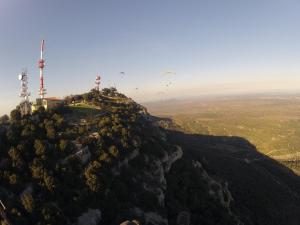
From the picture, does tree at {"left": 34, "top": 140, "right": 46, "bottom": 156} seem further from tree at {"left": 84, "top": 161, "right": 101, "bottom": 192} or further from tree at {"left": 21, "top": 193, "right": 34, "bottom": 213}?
tree at {"left": 21, "top": 193, "right": 34, "bottom": 213}

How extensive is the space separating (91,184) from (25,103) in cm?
6364

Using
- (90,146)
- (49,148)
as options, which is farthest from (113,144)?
(49,148)

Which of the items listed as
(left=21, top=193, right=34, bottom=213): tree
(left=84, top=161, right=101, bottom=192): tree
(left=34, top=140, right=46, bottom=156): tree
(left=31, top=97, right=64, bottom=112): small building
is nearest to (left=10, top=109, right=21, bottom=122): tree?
(left=31, top=97, right=64, bottom=112): small building

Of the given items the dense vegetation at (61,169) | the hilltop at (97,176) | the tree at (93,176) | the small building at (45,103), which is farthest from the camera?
the small building at (45,103)

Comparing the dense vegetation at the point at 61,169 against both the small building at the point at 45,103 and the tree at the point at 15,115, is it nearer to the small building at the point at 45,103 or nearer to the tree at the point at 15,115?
the tree at the point at 15,115

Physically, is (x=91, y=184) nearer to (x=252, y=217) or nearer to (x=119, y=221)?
(x=119, y=221)

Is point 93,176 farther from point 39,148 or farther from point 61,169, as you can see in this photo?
point 39,148

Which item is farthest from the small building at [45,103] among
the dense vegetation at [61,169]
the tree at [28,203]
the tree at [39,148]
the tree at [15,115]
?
the tree at [28,203]

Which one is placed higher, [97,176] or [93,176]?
[93,176]

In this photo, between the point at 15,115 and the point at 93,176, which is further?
the point at 15,115

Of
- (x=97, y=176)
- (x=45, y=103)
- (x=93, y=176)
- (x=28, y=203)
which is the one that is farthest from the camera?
(x=45, y=103)

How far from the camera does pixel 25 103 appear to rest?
12312 cm

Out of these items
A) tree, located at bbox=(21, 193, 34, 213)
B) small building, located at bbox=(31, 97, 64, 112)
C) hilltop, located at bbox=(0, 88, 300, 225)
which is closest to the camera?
tree, located at bbox=(21, 193, 34, 213)

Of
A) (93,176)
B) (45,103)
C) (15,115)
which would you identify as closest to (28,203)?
(93,176)
